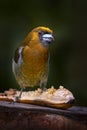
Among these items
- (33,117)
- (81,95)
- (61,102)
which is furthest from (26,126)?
(81,95)

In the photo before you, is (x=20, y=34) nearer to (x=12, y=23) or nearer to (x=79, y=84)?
(x=12, y=23)

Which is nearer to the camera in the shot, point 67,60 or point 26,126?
point 26,126

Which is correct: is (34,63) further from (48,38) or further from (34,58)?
(48,38)

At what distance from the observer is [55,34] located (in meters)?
6.07

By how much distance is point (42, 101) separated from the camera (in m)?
3.77

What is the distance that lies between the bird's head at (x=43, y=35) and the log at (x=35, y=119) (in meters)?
0.54

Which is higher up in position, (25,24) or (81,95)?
(25,24)

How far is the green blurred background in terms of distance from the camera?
605 centimetres

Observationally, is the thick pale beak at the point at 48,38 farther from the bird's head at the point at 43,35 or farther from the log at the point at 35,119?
the log at the point at 35,119

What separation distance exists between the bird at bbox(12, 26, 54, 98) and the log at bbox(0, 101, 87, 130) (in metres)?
0.38

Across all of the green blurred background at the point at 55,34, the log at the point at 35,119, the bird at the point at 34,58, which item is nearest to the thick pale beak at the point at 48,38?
the bird at the point at 34,58

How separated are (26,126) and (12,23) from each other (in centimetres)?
272

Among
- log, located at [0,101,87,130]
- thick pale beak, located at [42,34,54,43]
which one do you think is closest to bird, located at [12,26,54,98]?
thick pale beak, located at [42,34,54,43]

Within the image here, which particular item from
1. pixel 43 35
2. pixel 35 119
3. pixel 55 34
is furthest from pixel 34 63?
pixel 55 34
